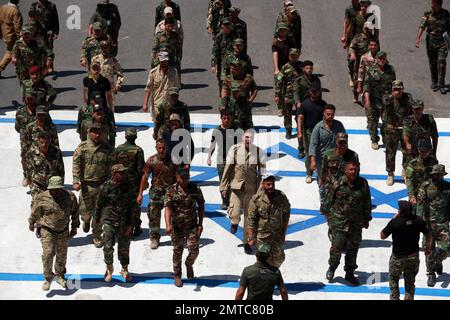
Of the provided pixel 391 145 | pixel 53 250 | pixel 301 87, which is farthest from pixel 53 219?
pixel 391 145

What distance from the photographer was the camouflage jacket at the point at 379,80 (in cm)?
2492

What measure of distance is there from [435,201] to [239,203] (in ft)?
11.1

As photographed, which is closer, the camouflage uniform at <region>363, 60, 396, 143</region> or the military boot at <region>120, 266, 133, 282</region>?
the military boot at <region>120, 266, 133, 282</region>

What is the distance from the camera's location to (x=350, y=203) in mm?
19641

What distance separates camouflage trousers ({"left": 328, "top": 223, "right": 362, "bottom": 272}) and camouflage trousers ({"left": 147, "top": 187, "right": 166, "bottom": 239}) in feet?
10.2

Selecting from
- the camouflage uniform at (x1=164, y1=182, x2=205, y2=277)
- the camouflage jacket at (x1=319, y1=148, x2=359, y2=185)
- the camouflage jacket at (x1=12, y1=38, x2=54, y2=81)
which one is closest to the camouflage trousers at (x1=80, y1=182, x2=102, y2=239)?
the camouflage uniform at (x1=164, y1=182, x2=205, y2=277)

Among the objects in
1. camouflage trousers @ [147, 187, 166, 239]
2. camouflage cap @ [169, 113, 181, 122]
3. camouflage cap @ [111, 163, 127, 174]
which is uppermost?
camouflage cap @ [169, 113, 181, 122]

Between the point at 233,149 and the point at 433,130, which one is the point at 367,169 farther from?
the point at 233,149

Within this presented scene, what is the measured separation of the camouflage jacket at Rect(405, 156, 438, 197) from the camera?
2069cm

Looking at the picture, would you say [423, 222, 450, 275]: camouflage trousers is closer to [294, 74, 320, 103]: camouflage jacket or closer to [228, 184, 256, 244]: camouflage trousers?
[228, 184, 256, 244]: camouflage trousers

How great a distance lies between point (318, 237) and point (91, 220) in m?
3.99

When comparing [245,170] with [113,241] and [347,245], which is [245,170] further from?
[113,241]

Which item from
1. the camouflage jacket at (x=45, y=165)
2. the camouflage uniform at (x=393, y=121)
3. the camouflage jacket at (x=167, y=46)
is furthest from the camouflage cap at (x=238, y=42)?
the camouflage jacket at (x=45, y=165)

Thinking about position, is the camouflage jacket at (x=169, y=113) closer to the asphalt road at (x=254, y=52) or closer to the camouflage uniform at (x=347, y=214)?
the camouflage uniform at (x=347, y=214)
